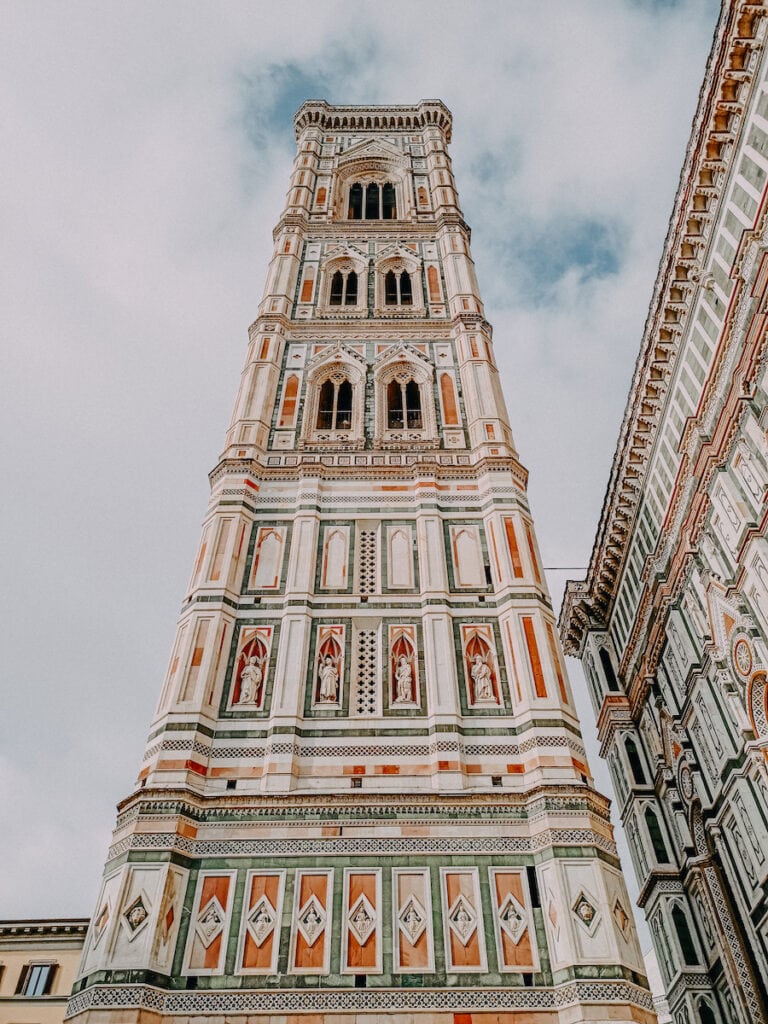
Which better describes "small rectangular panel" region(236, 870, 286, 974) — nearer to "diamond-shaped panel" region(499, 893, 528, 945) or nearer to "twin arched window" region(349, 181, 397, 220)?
"diamond-shaped panel" region(499, 893, 528, 945)

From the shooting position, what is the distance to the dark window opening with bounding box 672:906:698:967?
1198cm

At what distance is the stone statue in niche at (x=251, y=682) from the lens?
10.4 m

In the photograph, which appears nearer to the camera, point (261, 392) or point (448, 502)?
point (448, 502)

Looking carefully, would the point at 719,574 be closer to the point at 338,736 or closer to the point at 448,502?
the point at 448,502

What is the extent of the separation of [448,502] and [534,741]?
473cm

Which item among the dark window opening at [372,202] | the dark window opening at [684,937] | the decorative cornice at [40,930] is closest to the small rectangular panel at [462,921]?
the dark window opening at [684,937]

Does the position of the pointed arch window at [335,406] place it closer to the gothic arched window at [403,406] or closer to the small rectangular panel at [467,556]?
the gothic arched window at [403,406]

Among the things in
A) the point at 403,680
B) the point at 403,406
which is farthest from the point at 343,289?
the point at 403,680

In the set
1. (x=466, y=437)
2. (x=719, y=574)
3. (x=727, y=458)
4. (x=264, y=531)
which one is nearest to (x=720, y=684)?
(x=719, y=574)

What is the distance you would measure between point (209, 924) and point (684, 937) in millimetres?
7619

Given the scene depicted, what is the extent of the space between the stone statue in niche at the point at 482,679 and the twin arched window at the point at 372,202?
15.6m

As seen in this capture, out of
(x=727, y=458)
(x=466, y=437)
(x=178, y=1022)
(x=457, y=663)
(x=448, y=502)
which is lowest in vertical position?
(x=178, y=1022)

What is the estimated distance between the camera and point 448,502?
13414mm

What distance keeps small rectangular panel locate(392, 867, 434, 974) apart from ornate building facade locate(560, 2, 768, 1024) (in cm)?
461
